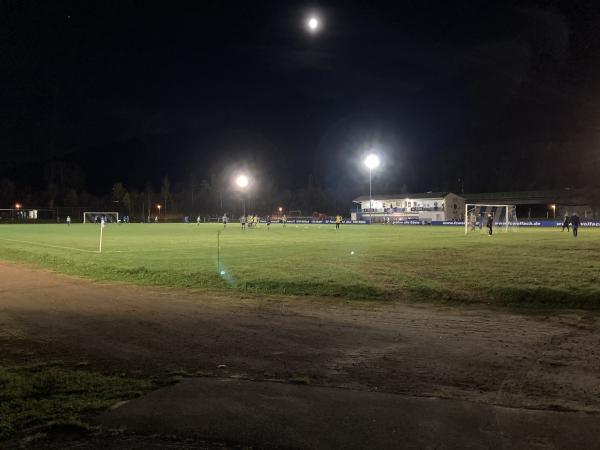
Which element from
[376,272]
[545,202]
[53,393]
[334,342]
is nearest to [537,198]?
[545,202]

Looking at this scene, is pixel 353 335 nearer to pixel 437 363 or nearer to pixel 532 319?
pixel 437 363

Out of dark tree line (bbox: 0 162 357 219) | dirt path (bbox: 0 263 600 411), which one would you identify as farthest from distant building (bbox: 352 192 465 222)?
dirt path (bbox: 0 263 600 411)

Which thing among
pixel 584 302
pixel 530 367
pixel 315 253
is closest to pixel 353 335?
pixel 530 367

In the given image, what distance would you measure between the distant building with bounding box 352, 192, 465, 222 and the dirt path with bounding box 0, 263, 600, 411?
264 ft

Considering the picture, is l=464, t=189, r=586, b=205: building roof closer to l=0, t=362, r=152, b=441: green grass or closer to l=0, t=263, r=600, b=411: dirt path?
l=0, t=263, r=600, b=411: dirt path

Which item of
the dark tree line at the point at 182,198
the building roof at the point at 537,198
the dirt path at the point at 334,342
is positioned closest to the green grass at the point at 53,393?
the dirt path at the point at 334,342

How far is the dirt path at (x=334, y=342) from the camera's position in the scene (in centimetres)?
654

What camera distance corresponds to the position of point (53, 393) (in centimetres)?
596

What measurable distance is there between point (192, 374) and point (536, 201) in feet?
326

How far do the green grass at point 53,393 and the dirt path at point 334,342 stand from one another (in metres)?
0.66

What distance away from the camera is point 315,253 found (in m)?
24.5

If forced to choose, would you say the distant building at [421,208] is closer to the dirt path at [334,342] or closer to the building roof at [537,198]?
the building roof at [537,198]

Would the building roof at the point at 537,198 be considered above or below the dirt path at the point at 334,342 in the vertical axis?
above

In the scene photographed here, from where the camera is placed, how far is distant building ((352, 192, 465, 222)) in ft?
311
